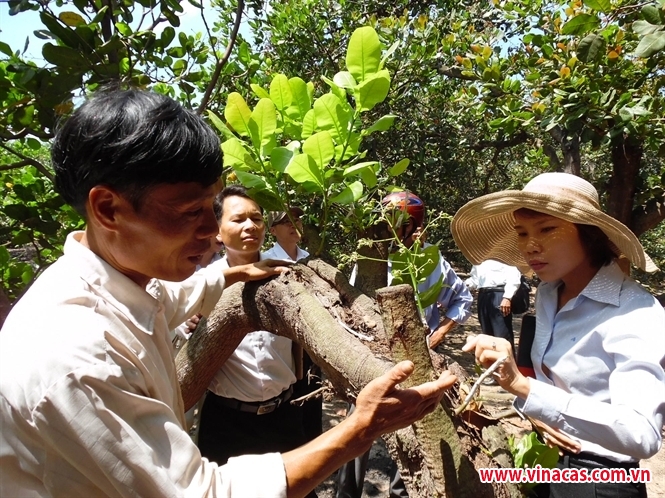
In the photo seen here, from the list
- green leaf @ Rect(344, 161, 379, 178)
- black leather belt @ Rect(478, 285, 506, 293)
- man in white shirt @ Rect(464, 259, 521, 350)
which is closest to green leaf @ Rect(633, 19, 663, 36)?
green leaf @ Rect(344, 161, 379, 178)

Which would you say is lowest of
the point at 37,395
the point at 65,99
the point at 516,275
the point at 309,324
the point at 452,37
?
the point at 516,275

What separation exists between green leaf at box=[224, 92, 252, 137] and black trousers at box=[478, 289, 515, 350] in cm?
439

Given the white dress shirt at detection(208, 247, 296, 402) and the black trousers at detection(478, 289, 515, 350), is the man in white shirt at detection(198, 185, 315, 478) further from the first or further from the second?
the black trousers at detection(478, 289, 515, 350)

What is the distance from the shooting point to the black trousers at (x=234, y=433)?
238 centimetres

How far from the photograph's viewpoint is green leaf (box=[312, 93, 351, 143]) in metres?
1.58

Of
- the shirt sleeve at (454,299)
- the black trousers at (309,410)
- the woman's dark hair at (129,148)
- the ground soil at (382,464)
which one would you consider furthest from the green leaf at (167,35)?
the ground soil at (382,464)

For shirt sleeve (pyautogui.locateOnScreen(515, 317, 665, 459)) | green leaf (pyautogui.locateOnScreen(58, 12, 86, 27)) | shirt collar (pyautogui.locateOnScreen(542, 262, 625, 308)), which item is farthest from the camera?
green leaf (pyautogui.locateOnScreen(58, 12, 86, 27))

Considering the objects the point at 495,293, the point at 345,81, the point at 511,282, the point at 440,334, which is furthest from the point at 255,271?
the point at 495,293

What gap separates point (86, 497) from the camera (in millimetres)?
903

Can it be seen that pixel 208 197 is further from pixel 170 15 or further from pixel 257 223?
pixel 170 15

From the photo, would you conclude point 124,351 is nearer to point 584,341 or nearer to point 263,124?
point 263,124

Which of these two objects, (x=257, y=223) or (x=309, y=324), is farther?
(x=257, y=223)

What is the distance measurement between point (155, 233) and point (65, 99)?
164 cm

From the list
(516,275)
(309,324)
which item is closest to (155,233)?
(309,324)
